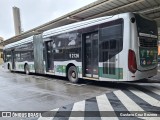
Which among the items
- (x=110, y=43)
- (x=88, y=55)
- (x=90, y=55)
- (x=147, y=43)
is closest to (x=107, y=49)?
(x=110, y=43)

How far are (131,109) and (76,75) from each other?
4964 millimetres

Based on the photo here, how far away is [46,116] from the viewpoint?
486cm

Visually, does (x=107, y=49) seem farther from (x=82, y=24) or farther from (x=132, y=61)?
(x=82, y=24)

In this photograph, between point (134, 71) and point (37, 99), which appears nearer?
point (37, 99)

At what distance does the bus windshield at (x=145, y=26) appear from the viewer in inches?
288

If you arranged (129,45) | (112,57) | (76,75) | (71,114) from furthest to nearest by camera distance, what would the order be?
(76,75) < (112,57) < (129,45) < (71,114)

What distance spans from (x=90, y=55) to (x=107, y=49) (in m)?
1.28

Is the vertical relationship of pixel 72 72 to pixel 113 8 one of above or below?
below

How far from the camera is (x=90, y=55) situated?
892cm

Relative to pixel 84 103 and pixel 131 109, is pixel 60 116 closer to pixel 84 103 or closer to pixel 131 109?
pixel 84 103

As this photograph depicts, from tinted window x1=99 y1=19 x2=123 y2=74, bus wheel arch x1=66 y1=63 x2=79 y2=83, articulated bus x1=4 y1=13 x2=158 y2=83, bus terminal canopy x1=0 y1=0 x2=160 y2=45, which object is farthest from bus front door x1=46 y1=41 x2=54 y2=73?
tinted window x1=99 y1=19 x2=123 y2=74

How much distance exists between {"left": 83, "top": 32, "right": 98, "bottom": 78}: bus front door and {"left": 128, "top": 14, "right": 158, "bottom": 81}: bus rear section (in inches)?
77.1

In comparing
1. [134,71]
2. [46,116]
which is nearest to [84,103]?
[46,116]

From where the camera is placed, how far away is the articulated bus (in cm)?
714
